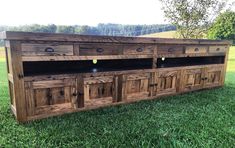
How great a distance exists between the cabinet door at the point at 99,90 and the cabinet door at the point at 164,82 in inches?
22.8

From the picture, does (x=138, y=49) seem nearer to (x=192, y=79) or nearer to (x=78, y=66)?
(x=78, y=66)

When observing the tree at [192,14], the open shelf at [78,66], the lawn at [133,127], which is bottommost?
the lawn at [133,127]

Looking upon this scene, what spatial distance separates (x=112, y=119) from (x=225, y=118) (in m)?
1.17

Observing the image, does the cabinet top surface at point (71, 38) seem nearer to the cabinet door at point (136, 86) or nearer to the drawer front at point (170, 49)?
the drawer front at point (170, 49)

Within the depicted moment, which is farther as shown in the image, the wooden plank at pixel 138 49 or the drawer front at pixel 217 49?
the drawer front at pixel 217 49

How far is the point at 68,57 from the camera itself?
1.76 m

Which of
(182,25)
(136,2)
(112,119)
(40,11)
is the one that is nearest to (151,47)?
(112,119)

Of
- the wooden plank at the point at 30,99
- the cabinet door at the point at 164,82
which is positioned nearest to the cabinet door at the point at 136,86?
the cabinet door at the point at 164,82

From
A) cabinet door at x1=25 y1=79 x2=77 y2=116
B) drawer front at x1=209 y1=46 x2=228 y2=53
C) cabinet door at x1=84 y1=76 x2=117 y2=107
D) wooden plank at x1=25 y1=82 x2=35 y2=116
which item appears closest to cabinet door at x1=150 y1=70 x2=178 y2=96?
cabinet door at x1=84 y1=76 x2=117 y2=107

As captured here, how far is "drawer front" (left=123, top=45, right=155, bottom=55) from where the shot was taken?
6.91 ft

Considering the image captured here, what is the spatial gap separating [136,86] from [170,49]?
0.71 m

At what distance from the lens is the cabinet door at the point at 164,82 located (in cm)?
241

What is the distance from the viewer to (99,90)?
2.02 metres

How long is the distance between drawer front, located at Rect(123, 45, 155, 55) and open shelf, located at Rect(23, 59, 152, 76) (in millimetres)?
231
